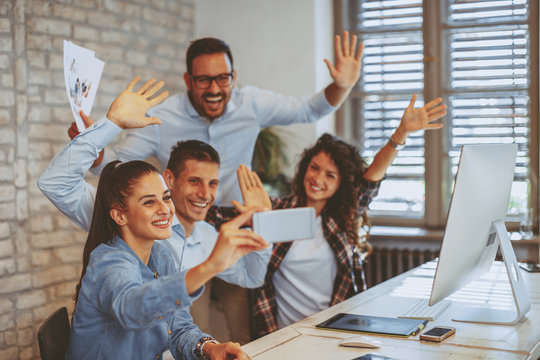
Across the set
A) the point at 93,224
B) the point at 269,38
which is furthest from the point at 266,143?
the point at 93,224

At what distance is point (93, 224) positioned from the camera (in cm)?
184

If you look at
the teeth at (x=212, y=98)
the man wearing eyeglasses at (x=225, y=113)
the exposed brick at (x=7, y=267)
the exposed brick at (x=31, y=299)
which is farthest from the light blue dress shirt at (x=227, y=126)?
the exposed brick at (x=31, y=299)

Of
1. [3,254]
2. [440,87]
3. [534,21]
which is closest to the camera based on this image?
[3,254]

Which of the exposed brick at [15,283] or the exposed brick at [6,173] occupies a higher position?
the exposed brick at [6,173]

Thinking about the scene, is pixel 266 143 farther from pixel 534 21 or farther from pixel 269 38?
pixel 534 21

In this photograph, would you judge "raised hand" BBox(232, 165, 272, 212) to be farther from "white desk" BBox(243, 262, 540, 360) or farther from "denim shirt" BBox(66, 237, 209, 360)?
"white desk" BBox(243, 262, 540, 360)

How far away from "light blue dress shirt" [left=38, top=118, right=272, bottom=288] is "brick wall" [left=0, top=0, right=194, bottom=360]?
1.28m

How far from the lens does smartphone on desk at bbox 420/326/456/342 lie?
1.87m

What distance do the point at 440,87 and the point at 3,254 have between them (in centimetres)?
289

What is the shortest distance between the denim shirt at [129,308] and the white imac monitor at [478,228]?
77cm

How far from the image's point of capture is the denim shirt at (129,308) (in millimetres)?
1430

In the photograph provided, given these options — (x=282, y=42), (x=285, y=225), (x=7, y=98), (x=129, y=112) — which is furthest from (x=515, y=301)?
(x=282, y=42)

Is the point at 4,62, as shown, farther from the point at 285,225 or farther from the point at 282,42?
the point at 285,225

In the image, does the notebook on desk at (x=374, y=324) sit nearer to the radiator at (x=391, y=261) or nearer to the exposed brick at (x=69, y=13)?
the radiator at (x=391, y=261)
